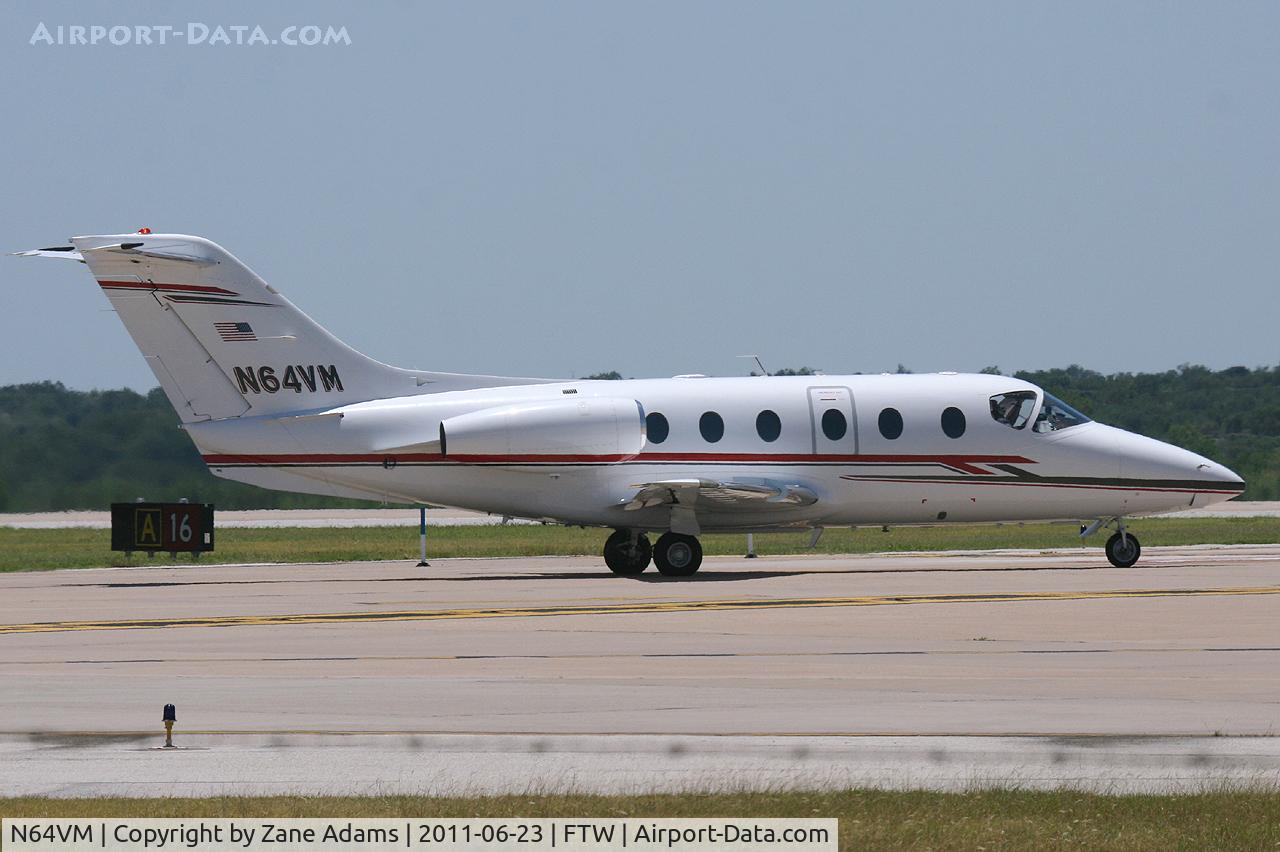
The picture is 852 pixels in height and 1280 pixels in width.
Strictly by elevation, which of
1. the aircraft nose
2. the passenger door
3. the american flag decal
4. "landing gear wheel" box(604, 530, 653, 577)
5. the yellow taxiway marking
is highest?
the american flag decal

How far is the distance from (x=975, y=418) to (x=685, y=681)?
655 inches

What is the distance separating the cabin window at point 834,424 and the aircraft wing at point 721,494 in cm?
107

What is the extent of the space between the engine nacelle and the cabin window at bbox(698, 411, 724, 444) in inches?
42.7

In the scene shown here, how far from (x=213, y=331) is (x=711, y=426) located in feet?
28.7

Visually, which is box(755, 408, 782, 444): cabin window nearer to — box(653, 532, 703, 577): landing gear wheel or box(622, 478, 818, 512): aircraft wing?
box(622, 478, 818, 512): aircraft wing

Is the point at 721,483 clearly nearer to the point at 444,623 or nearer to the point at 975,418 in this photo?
the point at 975,418

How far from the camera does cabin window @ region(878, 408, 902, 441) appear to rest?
3000 cm

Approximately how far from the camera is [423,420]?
2939 cm

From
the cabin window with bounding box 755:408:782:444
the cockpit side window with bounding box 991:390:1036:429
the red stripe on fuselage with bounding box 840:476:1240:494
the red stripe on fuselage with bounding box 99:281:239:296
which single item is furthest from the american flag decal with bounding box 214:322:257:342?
the cockpit side window with bounding box 991:390:1036:429

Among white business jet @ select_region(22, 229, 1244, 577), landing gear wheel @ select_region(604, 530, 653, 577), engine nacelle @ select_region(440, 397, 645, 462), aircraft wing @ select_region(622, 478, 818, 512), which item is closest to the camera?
aircraft wing @ select_region(622, 478, 818, 512)

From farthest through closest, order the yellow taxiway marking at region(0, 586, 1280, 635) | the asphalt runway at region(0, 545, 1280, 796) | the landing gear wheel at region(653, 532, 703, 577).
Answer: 1. the landing gear wheel at region(653, 532, 703, 577)
2. the yellow taxiway marking at region(0, 586, 1280, 635)
3. the asphalt runway at region(0, 545, 1280, 796)

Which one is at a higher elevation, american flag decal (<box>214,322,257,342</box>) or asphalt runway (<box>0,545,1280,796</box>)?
american flag decal (<box>214,322,257,342</box>)

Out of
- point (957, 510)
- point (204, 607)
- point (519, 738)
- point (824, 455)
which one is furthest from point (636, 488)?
point (519, 738)

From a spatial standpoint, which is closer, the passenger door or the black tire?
the passenger door
